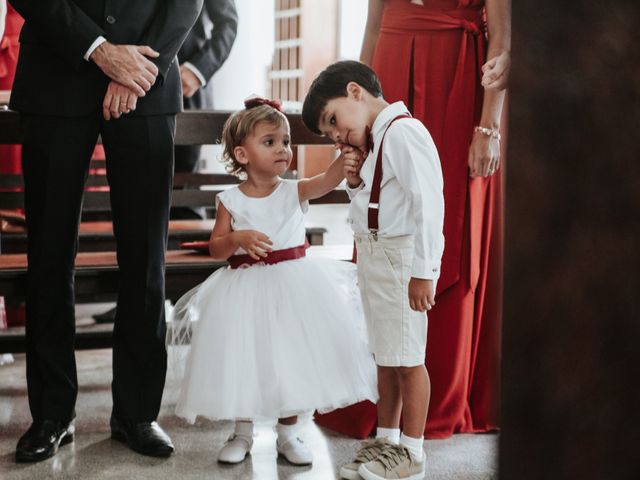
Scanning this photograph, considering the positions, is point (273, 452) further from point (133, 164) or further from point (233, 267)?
point (133, 164)

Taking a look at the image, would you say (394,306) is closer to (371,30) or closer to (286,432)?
(286,432)

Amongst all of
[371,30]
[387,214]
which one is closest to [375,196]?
[387,214]

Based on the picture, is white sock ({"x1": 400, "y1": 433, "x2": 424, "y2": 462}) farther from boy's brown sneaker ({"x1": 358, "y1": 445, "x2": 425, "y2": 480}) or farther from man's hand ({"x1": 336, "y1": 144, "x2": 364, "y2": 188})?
man's hand ({"x1": 336, "y1": 144, "x2": 364, "y2": 188})

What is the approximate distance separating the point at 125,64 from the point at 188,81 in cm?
138

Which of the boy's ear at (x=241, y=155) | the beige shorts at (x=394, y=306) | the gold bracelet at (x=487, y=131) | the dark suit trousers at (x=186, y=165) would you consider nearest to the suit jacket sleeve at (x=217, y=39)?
the dark suit trousers at (x=186, y=165)

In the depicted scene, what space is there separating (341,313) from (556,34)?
2148mm

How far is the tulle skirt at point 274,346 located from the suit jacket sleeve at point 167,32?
0.60m

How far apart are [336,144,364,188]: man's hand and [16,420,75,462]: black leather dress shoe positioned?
3.45ft

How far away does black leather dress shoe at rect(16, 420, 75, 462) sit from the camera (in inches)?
89.1

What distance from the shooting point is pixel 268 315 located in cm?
227

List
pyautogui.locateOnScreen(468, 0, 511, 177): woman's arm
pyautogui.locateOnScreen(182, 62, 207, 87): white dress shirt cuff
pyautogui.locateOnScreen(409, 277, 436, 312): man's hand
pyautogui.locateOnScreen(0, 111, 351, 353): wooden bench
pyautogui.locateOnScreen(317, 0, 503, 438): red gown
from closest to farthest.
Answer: pyautogui.locateOnScreen(409, 277, 436, 312): man's hand → pyautogui.locateOnScreen(468, 0, 511, 177): woman's arm → pyautogui.locateOnScreen(317, 0, 503, 438): red gown → pyautogui.locateOnScreen(0, 111, 351, 353): wooden bench → pyautogui.locateOnScreen(182, 62, 207, 87): white dress shirt cuff

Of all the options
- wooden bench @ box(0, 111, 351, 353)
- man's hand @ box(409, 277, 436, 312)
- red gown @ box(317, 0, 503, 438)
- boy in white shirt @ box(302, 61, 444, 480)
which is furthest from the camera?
wooden bench @ box(0, 111, 351, 353)

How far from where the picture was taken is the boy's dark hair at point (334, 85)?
2.09 m

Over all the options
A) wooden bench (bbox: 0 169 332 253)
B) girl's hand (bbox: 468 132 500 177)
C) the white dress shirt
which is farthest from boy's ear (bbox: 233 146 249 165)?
wooden bench (bbox: 0 169 332 253)
